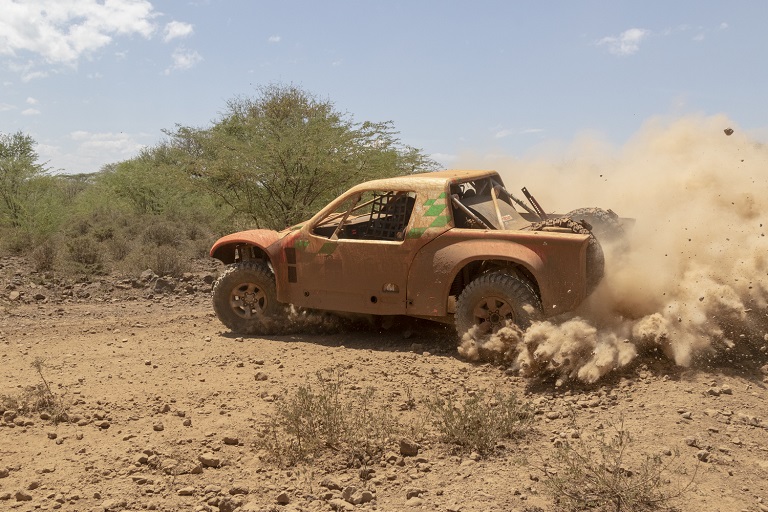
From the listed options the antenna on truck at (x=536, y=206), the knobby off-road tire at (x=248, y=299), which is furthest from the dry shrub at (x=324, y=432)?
the antenna on truck at (x=536, y=206)

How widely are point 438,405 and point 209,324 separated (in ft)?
14.9

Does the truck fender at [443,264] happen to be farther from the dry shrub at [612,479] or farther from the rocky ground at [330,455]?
the dry shrub at [612,479]

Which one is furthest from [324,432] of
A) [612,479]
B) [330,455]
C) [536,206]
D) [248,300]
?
[536,206]

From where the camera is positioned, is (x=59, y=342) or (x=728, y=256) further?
(x=59, y=342)

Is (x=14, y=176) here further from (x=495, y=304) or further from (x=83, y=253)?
(x=495, y=304)

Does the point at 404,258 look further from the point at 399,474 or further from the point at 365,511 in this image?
the point at 365,511

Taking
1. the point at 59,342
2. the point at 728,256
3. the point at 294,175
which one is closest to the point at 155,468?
the point at 59,342

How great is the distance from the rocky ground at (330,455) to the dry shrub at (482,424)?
7 cm

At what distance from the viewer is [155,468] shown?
4289mm

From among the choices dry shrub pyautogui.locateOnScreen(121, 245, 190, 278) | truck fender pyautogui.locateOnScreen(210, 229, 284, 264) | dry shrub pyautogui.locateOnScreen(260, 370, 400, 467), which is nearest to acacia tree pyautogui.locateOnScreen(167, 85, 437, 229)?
dry shrub pyautogui.locateOnScreen(121, 245, 190, 278)

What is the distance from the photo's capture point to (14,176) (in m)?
18.7

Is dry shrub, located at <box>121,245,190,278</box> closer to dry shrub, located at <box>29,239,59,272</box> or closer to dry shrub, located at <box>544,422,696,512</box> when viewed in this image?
dry shrub, located at <box>29,239,59,272</box>

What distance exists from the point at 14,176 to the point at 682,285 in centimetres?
1796

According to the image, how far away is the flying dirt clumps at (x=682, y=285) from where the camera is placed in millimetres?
5699
